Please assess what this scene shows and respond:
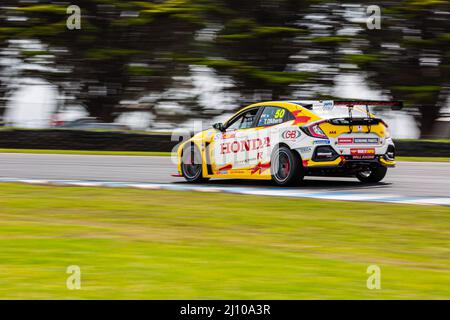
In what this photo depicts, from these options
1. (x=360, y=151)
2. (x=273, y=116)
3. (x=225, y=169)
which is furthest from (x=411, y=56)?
(x=360, y=151)

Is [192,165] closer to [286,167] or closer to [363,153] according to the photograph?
[286,167]

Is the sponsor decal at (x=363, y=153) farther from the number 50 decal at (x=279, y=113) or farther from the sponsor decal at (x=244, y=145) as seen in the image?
the sponsor decal at (x=244, y=145)

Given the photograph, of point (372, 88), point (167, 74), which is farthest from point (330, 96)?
point (167, 74)

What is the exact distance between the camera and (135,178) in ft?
53.4

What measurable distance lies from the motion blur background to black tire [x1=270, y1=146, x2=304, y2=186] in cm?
1749

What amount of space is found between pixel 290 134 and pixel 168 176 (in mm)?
3705

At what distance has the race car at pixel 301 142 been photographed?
1373 cm

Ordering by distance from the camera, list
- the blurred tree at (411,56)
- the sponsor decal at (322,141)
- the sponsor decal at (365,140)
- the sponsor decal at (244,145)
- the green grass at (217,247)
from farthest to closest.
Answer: the blurred tree at (411,56), the sponsor decal at (244,145), the sponsor decal at (365,140), the sponsor decal at (322,141), the green grass at (217,247)

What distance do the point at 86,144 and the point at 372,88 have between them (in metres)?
10.4

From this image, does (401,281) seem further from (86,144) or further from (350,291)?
(86,144)

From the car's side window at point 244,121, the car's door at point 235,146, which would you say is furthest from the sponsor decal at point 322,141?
the car's side window at point 244,121

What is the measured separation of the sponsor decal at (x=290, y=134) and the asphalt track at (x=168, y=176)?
0.80 m
